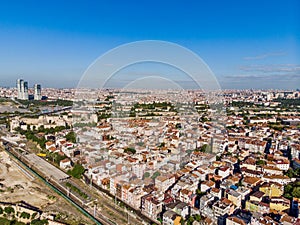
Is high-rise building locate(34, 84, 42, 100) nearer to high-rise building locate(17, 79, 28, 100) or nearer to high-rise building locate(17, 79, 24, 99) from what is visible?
high-rise building locate(17, 79, 28, 100)

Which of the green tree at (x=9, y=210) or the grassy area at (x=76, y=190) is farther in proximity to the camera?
the grassy area at (x=76, y=190)

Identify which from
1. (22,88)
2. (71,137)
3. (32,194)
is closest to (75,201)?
(32,194)

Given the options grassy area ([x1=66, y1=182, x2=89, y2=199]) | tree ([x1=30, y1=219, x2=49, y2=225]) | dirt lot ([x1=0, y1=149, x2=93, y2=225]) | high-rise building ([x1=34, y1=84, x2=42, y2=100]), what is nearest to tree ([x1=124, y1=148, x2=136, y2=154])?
Answer: grassy area ([x1=66, y1=182, x2=89, y2=199])

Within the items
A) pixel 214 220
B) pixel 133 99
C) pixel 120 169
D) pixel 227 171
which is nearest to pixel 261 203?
pixel 214 220

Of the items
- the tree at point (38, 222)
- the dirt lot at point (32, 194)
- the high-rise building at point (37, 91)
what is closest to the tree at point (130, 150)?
the dirt lot at point (32, 194)

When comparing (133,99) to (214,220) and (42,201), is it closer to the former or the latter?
(42,201)

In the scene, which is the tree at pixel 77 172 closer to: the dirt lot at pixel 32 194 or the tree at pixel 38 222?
the dirt lot at pixel 32 194
